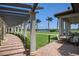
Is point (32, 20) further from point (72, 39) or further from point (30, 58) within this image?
point (72, 39)

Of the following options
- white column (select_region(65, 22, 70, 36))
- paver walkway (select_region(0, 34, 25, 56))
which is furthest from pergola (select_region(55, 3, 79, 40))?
paver walkway (select_region(0, 34, 25, 56))

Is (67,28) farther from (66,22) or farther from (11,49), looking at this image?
(11,49)

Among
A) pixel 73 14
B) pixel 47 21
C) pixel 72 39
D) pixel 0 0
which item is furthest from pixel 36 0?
pixel 72 39

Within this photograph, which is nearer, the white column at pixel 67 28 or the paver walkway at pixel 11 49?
the paver walkway at pixel 11 49

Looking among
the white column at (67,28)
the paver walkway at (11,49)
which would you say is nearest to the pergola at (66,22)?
the white column at (67,28)

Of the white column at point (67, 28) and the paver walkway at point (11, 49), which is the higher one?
the white column at point (67, 28)

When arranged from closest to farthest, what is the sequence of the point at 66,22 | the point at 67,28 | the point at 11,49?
1. the point at 11,49
2. the point at 67,28
3. the point at 66,22

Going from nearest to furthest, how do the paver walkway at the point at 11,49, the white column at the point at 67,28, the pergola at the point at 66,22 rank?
1. the paver walkway at the point at 11,49
2. the pergola at the point at 66,22
3. the white column at the point at 67,28

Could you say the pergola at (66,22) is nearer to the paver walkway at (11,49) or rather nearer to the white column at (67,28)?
the white column at (67,28)

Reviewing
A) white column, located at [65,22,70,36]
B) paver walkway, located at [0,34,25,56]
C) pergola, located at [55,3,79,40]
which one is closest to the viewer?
paver walkway, located at [0,34,25,56]

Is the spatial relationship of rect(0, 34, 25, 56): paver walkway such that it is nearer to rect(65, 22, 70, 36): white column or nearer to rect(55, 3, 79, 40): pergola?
rect(55, 3, 79, 40): pergola

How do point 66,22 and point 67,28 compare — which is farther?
point 66,22

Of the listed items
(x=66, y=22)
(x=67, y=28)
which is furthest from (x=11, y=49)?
(x=66, y=22)

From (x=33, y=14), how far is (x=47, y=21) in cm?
A: 62
